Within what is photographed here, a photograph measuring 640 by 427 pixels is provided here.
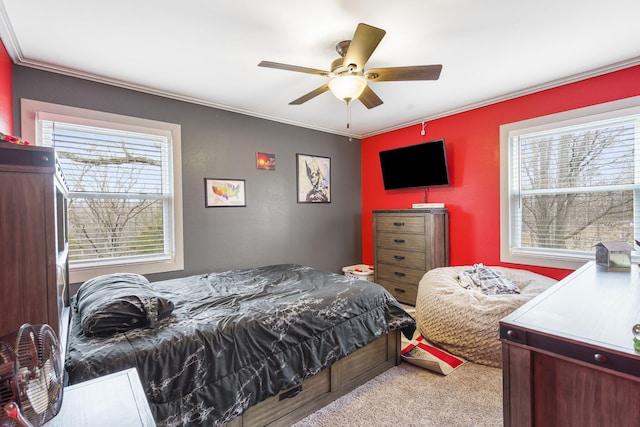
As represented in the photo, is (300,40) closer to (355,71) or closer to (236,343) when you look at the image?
(355,71)

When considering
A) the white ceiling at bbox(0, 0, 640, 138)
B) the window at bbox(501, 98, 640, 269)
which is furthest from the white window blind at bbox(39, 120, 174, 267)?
the window at bbox(501, 98, 640, 269)

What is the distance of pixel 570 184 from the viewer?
2.91 m

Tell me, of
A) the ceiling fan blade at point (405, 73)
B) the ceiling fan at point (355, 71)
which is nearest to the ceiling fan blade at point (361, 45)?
the ceiling fan at point (355, 71)

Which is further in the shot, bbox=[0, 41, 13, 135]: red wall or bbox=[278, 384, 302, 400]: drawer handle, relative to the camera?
bbox=[0, 41, 13, 135]: red wall

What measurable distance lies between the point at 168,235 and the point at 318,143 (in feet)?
7.79

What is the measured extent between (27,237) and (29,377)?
503 millimetres

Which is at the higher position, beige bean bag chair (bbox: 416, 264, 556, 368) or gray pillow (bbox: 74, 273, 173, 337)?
gray pillow (bbox: 74, 273, 173, 337)

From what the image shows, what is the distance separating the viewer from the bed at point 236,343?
133 centimetres

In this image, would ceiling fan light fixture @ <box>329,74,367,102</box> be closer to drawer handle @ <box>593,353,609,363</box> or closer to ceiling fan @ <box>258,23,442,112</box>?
ceiling fan @ <box>258,23,442,112</box>

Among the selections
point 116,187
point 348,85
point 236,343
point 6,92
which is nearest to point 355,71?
point 348,85

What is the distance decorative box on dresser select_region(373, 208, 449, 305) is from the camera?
362 centimetres

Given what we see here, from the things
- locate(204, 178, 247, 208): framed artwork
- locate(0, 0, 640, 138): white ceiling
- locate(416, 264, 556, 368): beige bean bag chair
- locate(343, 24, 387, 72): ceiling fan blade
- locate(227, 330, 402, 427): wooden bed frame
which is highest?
locate(0, 0, 640, 138): white ceiling

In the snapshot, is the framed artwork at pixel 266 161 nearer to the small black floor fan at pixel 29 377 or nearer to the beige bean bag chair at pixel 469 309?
the beige bean bag chair at pixel 469 309

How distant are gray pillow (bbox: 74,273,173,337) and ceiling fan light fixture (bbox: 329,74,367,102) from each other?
175 cm
